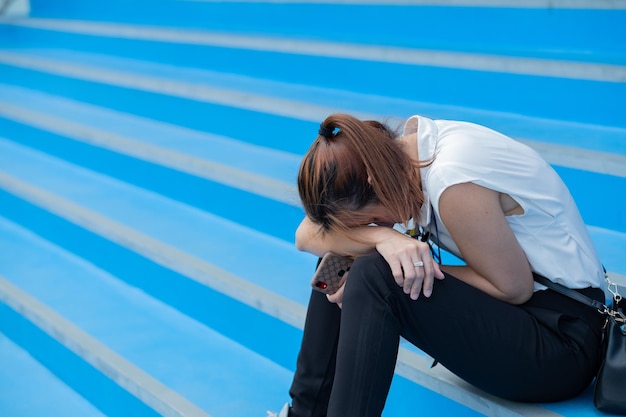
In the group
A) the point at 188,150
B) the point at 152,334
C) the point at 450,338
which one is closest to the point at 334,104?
the point at 188,150

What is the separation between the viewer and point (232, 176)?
2854 millimetres

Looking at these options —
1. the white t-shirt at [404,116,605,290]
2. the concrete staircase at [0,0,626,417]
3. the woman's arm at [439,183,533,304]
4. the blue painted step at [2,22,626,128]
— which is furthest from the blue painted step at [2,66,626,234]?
the woman's arm at [439,183,533,304]

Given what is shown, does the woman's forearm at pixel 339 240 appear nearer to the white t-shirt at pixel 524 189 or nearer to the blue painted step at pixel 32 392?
the white t-shirt at pixel 524 189

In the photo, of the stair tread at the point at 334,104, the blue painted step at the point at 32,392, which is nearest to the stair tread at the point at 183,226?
the stair tread at the point at 334,104

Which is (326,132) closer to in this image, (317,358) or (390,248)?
(390,248)

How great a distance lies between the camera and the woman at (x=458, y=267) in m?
1.40

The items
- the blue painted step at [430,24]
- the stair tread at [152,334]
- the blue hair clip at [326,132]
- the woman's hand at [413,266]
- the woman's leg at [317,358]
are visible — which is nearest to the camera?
the woman's hand at [413,266]

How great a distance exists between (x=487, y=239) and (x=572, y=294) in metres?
0.20

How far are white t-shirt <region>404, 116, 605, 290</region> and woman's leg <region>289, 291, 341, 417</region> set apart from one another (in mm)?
276

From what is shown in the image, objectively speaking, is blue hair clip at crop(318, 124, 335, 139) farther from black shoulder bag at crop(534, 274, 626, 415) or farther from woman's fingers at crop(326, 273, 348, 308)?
black shoulder bag at crop(534, 274, 626, 415)

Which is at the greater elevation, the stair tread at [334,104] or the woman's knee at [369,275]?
the stair tread at [334,104]

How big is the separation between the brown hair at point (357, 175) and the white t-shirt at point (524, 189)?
0.04m

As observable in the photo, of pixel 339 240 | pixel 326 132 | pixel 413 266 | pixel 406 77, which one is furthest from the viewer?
pixel 406 77

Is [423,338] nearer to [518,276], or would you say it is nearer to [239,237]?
[518,276]
